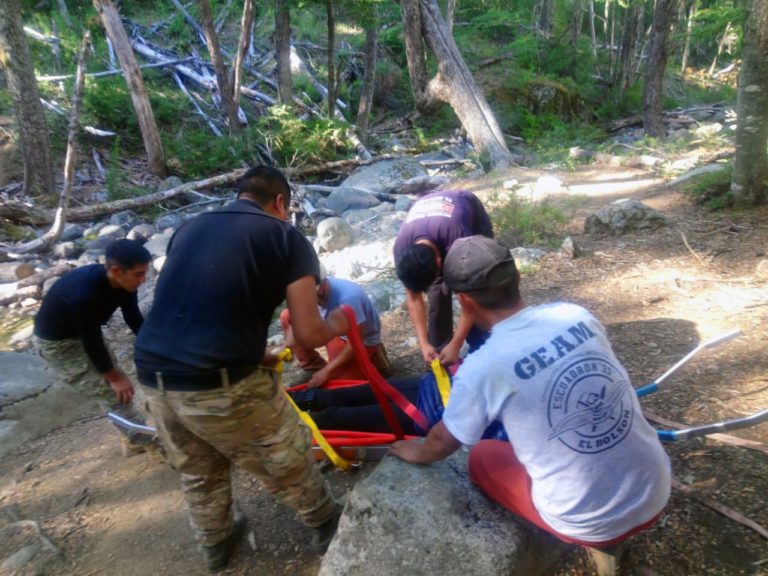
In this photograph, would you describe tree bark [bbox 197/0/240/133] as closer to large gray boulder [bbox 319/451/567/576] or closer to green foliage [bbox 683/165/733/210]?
green foliage [bbox 683/165/733/210]

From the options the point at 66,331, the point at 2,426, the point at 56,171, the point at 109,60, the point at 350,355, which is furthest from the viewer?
the point at 109,60

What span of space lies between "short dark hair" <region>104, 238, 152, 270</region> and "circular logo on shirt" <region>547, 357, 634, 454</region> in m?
2.20

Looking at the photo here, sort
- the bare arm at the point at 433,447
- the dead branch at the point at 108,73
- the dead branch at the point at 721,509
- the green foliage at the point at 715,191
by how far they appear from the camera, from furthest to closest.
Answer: the dead branch at the point at 108,73 < the green foliage at the point at 715,191 < the dead branch at the point at 721,509 < the bare arm at the point at 433,447

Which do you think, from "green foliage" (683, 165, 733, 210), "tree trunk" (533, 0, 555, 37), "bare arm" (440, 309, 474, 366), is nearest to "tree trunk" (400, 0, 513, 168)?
Answer: "green foliage" (683, 165, 733, 210)

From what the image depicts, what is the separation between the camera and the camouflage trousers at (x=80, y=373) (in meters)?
2.81

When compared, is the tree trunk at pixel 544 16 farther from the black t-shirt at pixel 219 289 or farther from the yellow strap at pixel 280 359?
the black t-shirt at pixel 219 289

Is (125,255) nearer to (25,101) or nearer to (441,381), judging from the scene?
Result: (441,381)

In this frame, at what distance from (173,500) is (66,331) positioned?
118cm

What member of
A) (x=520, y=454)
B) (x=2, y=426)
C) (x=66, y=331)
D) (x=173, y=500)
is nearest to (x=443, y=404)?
(x=520, y=454)

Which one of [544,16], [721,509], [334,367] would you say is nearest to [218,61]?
[334,367]

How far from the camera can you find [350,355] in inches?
130

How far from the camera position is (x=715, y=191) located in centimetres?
533

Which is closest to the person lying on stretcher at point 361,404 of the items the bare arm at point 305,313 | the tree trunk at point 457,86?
the bare arm at point 305,313

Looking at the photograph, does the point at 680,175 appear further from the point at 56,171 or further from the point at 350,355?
the point at 56,171
